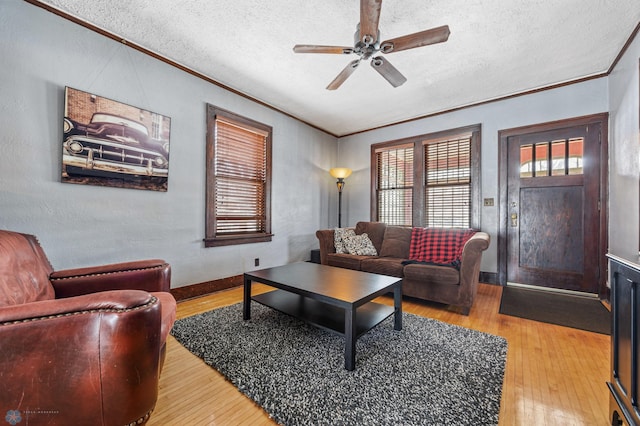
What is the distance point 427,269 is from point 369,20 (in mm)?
2283

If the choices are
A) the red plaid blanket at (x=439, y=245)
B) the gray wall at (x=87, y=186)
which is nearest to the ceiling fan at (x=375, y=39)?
the gray wall at (x=87, y=186)

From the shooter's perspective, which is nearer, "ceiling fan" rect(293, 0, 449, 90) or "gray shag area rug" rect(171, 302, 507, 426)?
"gray shag area rug" rect(171, 302, 507, 426)

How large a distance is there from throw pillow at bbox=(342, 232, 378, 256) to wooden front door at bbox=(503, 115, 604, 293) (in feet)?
6.07

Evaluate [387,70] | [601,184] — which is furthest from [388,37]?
[601,184]

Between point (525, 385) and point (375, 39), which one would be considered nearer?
point (525, 385)

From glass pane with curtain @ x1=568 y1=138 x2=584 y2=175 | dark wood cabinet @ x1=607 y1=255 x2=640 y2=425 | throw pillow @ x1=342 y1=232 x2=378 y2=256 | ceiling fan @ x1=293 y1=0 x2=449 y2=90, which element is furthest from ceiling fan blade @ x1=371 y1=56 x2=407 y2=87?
glass pane with curtain @ x1=568 y1=138 x2=584 y2=175

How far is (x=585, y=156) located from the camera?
320cm

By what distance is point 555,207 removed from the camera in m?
3.36

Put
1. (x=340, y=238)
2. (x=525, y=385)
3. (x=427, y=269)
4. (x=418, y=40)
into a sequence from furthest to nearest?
(x=340, y=238) → (x=427, y=269) → (x=418, y=40) → (x=525, y=385)

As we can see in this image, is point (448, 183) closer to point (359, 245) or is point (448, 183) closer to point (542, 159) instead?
point (542, 159)

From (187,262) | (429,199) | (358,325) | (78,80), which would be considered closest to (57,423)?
(358,325)

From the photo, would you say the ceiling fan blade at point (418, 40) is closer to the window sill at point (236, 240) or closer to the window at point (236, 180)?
the window at point (236, 180)

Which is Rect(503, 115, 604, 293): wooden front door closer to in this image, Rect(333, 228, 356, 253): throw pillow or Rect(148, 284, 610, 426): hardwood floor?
Rect(148, 284, 610, 426): hardwood floor

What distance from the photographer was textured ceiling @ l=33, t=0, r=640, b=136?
2113 mm
